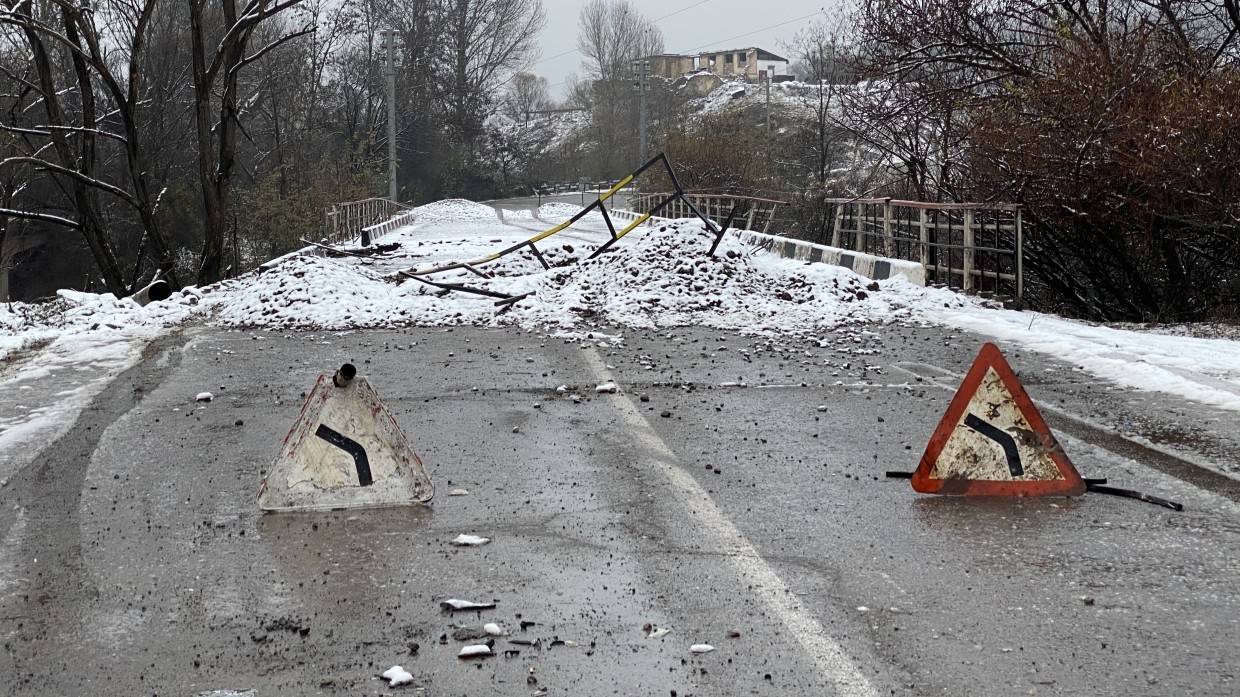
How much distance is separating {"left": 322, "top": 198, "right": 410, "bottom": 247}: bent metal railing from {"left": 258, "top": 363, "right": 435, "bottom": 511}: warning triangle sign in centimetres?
2529

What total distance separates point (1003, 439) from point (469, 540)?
283 centimetres

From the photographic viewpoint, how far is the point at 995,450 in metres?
6.65

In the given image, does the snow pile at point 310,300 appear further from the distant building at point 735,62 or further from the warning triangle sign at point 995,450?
the distant building at point 735,62

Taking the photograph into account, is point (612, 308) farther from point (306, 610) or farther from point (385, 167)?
point (385, 167)

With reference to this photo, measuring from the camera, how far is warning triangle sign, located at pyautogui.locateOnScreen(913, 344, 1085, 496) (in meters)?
6.62

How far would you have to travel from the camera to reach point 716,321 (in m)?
14.7

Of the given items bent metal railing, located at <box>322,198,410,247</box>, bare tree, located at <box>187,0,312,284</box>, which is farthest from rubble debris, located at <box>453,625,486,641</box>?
bent metal railing, located at <box>322,198,410,247</box>

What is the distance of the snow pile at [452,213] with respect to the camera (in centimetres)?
5603

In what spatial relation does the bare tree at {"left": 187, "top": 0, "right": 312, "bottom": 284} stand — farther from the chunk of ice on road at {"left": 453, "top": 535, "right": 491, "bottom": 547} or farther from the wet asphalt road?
the chunk of ice on road at {"left": 453, "top": 535, "right": 491, "bottom": 547}

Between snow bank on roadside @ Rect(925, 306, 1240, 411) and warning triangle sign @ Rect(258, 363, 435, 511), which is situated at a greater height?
warning triangle sign @ Rect(258, 363, 435, 511)

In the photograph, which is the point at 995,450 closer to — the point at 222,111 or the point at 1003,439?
the point at 1003,439

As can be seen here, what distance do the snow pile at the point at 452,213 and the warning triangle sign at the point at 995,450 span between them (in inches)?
1876

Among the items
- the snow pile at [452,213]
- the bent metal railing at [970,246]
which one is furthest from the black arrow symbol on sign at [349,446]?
the snow pile at [452,213]

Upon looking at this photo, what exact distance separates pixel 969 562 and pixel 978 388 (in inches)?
56.8
